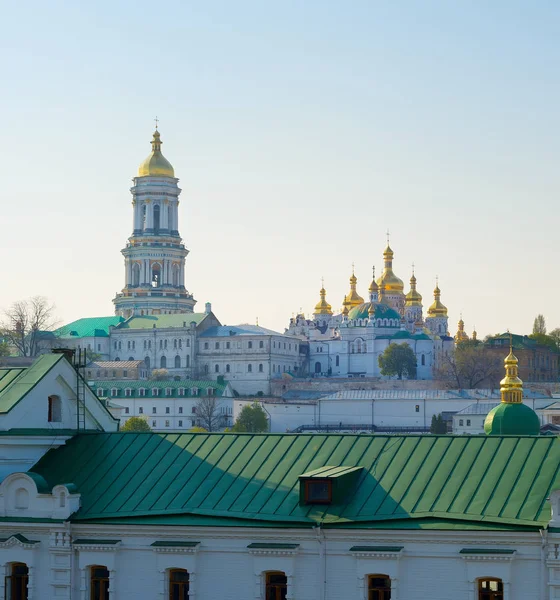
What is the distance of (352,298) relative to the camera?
643 ft

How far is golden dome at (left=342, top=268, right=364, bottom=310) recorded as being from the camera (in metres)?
195

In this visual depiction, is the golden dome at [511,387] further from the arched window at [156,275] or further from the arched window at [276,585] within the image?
the arched window at [156,275]

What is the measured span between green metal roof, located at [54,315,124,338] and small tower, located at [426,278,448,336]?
38114mm

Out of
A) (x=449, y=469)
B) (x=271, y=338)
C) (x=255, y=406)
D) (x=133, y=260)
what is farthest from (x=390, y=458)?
(x=133, y=260)

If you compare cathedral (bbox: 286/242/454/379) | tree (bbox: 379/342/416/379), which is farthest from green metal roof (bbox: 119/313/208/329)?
tree (bbox: 379/342/416/379)

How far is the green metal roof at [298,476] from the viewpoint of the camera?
82.0 ft

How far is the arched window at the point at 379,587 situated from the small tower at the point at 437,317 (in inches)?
6603

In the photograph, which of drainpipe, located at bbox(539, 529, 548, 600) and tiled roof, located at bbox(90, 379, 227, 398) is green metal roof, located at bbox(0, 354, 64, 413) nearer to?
drainpipe, located at bbox(539, 529, 548, 600)

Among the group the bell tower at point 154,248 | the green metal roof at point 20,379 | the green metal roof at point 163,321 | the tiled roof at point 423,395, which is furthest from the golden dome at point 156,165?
the green metal roof at point 20,379

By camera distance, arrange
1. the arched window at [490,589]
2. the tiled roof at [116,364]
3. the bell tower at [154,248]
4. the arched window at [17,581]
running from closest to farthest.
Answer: the arched window at [490,589]
the arched window at [17,581]
the tiled roof at [116,364]
the bell tower at [154,248]

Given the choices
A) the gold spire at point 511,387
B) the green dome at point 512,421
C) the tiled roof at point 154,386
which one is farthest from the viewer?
the tiled roof at point 154,386

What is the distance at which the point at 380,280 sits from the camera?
197 m

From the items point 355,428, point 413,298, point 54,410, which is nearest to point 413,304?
point 413,298

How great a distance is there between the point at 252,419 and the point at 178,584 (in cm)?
11031
